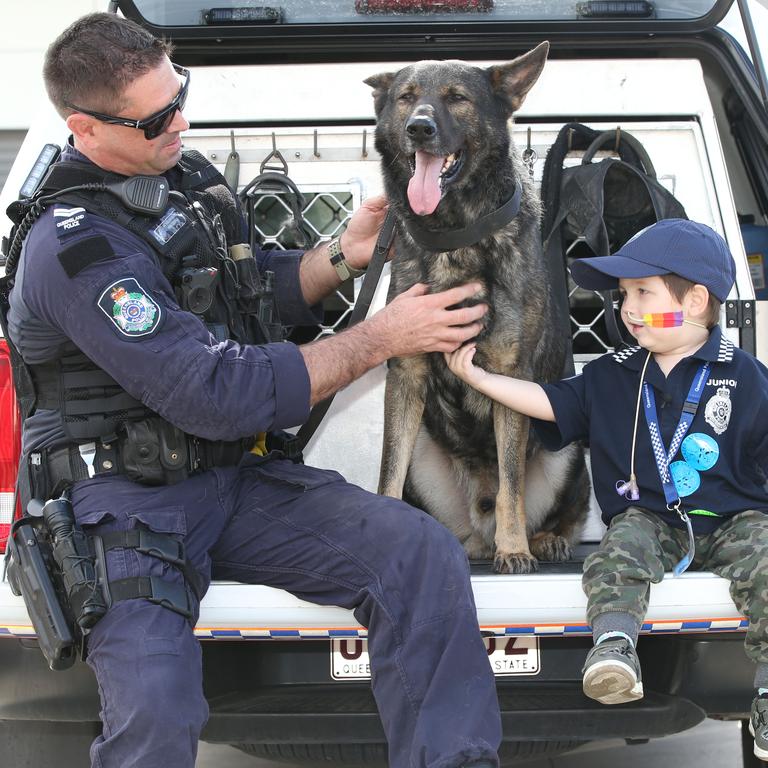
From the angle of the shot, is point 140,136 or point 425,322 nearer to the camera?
point 140,136

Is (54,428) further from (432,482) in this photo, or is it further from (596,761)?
(596,761)

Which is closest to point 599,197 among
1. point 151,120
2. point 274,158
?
point 274,158

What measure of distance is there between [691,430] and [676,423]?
0.04m

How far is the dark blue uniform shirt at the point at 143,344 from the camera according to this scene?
2.27 metres

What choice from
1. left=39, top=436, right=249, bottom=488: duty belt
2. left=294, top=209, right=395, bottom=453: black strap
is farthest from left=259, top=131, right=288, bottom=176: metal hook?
left=39, top=436, right=249, bottom=488: duty belt

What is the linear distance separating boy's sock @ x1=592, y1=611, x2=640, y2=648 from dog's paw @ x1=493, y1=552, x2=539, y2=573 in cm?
51

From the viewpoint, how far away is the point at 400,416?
9.80 ft

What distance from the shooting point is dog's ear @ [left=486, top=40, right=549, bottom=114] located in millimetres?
2861

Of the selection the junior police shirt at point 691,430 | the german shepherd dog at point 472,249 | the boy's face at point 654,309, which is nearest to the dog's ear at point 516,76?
the german shepherd dog at point 472,249

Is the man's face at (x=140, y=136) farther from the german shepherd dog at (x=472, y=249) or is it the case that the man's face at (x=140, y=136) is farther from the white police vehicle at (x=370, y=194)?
the german shepherd dog at (x=472, y=249)

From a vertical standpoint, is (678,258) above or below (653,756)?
above

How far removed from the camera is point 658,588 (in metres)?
2.28

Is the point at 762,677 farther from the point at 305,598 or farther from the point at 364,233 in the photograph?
the point at 364,233

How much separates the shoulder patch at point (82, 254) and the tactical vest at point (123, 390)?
0.43ft
